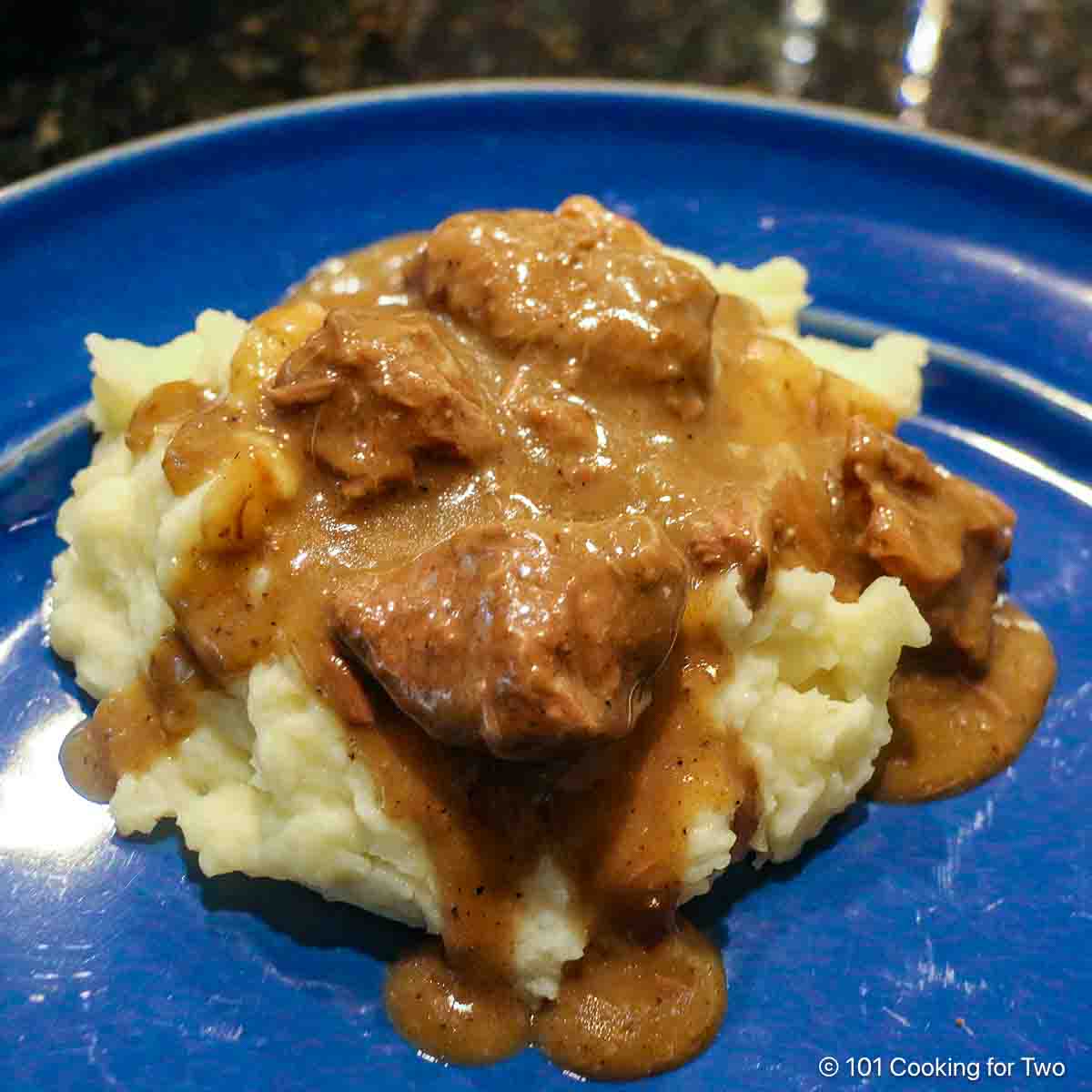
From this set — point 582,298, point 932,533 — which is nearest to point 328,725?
point 582,298

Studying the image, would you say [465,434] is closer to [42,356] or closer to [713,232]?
[42,356]

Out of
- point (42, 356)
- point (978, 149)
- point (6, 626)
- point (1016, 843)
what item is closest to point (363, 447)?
point (6, 626)

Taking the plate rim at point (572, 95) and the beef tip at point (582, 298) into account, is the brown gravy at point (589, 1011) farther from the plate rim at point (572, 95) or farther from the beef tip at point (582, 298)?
the plate rim at point (572, 95)

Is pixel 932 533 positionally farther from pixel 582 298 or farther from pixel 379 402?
pixel 379 402

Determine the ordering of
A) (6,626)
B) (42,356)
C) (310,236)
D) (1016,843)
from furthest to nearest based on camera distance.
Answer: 1. (310,236)
2. (42,356)
3. (6,626)
4. (1016,843)

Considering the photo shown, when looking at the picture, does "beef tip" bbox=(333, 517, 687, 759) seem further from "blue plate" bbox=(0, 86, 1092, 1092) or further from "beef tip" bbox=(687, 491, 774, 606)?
"blue plate" bbox=(0, 86, 1092, 1092)
